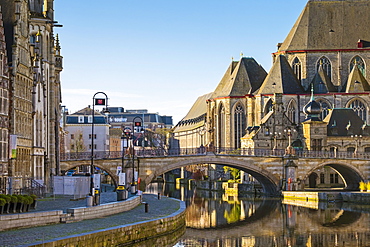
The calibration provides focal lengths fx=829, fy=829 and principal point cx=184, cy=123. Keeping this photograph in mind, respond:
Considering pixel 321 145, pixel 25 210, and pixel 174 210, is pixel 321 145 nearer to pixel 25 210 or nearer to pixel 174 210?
pixel 174 210

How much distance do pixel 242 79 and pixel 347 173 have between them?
36.0m

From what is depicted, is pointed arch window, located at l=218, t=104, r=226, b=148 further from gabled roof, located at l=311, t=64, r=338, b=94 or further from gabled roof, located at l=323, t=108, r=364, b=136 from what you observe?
gabled roof, located at l=323, t=108, r=364, b=136

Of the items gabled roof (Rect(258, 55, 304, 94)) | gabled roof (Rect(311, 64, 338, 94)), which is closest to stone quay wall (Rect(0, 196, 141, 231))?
gabled roof (Rect(258, 55, 304, 94))

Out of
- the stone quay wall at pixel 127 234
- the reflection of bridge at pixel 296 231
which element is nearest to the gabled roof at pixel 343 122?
the reflection of bridge at pixel 296 231

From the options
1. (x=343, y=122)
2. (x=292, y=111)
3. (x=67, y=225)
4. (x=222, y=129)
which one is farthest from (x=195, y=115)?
(x=67, y=225)

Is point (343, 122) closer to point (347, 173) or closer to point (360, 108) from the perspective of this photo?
point (360, 108)

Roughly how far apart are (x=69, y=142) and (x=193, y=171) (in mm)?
22550

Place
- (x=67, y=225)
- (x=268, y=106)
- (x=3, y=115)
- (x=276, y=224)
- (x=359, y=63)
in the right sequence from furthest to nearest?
(x=359, y=63) → (x=268, y=106) → (x=276, y=224) → (x=3, y=115) → (x=67, y=225)

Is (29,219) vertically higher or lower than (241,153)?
lower

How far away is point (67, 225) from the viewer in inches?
1505

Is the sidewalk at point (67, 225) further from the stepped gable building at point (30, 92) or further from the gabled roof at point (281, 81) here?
the gabled roof at point (281, 81)

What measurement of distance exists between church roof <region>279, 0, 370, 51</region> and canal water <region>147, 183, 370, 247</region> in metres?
48.9

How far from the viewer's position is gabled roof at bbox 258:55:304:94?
401 ft

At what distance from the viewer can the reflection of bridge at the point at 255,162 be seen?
88188mm
